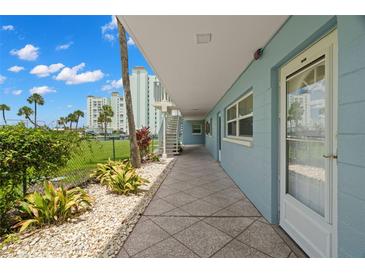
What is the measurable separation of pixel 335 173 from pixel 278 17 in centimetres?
180

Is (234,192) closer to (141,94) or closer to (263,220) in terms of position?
(263,220)

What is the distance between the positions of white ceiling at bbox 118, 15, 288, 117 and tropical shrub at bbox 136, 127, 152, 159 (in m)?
4.54

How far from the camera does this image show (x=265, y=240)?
87.4 inches

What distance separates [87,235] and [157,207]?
4.00ft

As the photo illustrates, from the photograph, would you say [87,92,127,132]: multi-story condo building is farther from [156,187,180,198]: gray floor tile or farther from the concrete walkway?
the concrete walkway

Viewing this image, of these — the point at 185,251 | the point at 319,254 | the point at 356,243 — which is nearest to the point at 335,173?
the point at 356,243

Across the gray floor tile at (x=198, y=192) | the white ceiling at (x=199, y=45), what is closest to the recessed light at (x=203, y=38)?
the white ceiling at (x=199, y=45)

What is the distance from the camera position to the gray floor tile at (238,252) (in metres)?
1.96

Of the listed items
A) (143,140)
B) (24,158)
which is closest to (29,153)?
(24,158)

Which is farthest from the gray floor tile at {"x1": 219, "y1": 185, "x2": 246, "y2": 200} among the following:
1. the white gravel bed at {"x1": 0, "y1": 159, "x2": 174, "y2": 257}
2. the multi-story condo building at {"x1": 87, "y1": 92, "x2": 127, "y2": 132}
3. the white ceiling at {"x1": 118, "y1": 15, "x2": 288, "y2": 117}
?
the multi-story condo building at {"x1": 87, "y1": 92, "x2": 127, "y2": 132}

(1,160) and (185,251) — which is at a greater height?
(1,160)

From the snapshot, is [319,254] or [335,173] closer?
[335,173]
